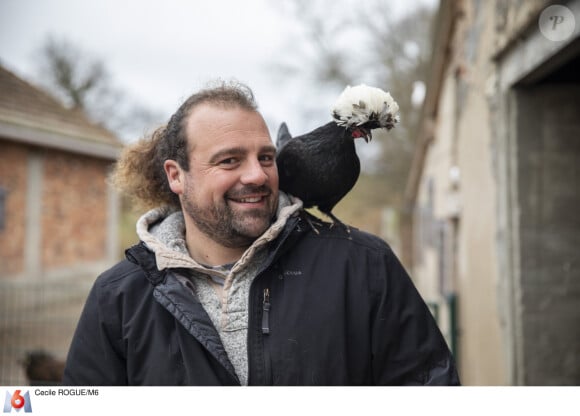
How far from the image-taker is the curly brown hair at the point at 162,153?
149cm

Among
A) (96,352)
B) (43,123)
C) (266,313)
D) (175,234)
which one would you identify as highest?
(43,123)

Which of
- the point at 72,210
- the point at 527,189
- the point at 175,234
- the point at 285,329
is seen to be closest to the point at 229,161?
the point at 175,234

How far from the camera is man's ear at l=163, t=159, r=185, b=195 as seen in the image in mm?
1528

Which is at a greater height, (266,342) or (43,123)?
(43,123)

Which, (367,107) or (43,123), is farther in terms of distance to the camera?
(43,123)

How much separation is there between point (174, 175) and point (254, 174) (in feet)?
1.02

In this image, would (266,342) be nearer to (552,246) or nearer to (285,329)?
(285,329)

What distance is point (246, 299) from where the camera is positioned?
53.0 inches

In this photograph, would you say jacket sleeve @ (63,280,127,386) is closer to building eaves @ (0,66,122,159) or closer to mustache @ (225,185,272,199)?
mustache @ (225,185,272,199)
